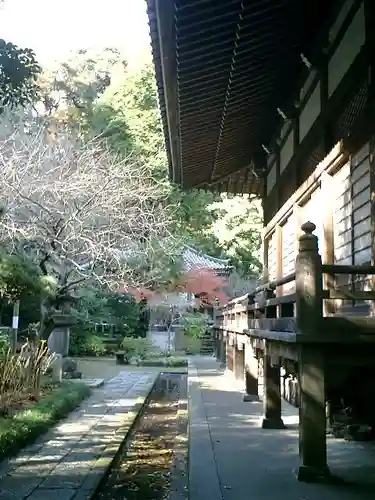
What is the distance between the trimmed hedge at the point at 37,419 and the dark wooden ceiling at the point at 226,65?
15.8 ft

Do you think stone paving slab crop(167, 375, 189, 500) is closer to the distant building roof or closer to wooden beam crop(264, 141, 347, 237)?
wooden beam crop(264, 141, 347, 237)

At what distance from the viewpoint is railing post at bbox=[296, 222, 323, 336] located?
201 inches

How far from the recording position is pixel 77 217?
650 inches

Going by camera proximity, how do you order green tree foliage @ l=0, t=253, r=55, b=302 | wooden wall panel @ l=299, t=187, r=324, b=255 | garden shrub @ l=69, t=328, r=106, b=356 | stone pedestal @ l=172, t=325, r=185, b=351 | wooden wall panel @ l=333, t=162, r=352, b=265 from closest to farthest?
wooden wall panel @ l=333, t=162, r=352, b=265 → wooden wall panel @ l=299, t=187, r=324, b=255 → green tree foliage @ l=0, t=253, r=55, b=302 → garden shrub @ l=69, t=328, r=106, b=356 → stone pedestal @ l=172, t=325, r=185, b=351

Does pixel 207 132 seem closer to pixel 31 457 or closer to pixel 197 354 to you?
pixel 31 457

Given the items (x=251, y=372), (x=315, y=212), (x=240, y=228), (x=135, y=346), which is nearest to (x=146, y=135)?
(x=240, y=228)

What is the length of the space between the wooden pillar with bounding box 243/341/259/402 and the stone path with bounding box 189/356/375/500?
855 millimetres

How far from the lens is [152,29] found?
19.6ft

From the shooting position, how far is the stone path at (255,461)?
503 cm

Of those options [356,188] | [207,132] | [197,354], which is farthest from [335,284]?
[197,354]

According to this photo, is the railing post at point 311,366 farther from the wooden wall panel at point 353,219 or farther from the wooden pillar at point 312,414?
the wooden wall panel at point 353,219

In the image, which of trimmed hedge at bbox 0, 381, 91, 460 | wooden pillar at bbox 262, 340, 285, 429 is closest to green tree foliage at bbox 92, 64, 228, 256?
trimmed hedge at bbox 0, 381, 91, 460

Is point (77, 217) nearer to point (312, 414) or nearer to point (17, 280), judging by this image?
point (17, 280)

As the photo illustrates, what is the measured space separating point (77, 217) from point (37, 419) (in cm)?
786
